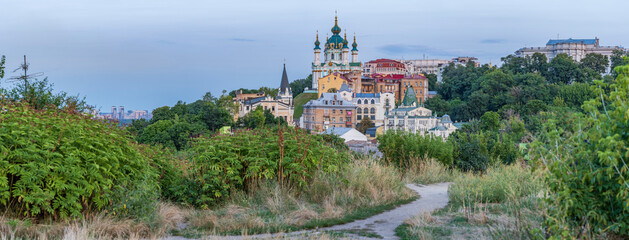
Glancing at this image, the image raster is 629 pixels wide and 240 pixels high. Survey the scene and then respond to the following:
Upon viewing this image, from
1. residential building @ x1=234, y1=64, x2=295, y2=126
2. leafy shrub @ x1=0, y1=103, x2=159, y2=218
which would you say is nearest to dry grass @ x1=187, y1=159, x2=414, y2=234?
leafy shrub @ x1=0, y1=103, x2=159, y2=218

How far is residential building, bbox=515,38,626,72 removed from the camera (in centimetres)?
12350

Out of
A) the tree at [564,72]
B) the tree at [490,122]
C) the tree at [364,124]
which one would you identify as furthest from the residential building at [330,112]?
the tree at [490,122]

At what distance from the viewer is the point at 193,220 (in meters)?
6.31

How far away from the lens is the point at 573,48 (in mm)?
124000

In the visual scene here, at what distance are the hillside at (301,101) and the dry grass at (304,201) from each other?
8691cm

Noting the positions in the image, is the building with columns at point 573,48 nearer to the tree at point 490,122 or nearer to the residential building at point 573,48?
the residential building at point 573,48

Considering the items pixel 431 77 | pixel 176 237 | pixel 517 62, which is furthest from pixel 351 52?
pixel 176 237

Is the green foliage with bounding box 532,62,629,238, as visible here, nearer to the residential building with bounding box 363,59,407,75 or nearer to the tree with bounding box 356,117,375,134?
the tree with bounding box 356,117,375,134

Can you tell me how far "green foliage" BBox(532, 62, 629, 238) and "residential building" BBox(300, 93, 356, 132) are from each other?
82133mm

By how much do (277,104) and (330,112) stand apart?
8.34 metres

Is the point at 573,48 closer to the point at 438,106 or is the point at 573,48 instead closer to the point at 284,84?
the point at 438,106

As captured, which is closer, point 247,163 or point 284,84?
point 247,163

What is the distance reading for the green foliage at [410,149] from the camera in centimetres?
1191

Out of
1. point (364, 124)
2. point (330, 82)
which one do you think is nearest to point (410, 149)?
point (364, 124)
